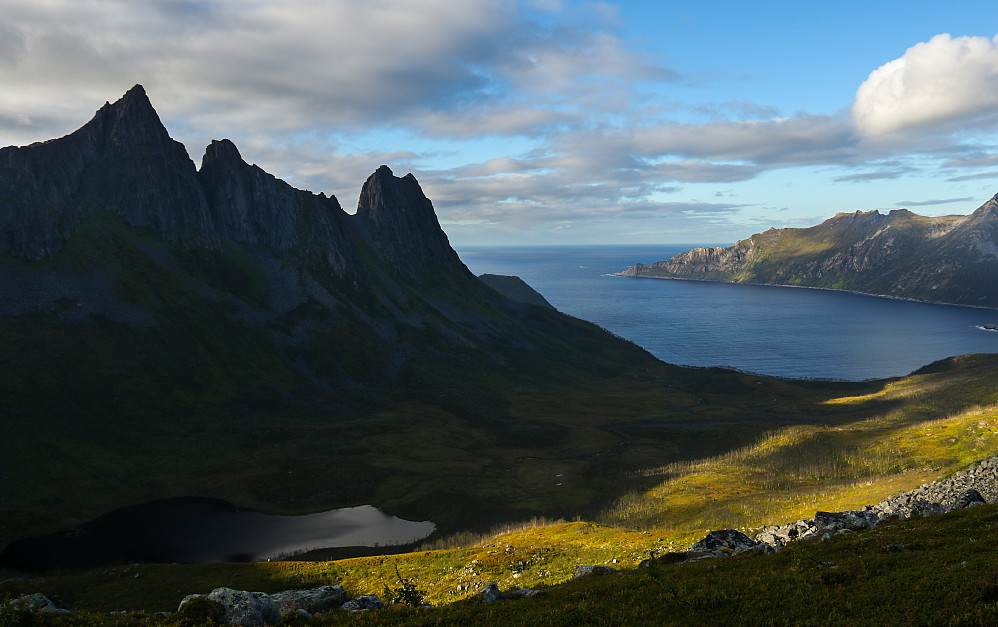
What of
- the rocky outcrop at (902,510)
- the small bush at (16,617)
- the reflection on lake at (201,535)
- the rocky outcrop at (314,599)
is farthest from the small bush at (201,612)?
the reflection on lake at (201,535)

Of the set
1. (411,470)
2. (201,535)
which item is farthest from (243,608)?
(411,470)

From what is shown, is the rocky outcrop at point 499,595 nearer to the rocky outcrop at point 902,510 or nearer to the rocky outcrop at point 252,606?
the rocky outcrop at point 252,606

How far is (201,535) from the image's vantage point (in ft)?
357

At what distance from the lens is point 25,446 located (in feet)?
413

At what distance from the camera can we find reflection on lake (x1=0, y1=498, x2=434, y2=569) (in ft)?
325

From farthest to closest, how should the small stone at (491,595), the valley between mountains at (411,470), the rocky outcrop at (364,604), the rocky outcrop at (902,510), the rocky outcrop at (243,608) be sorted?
the rocky outcrop at (902,510) < the rocky outcrop at (364,604) < the small stone at (491,595) < the valley between mountains at (411,470) < the rocky outcrop at (243,608)

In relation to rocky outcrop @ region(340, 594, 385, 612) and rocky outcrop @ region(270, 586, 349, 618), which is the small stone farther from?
rocky outcrop @ region(270, 586, 349, 618)

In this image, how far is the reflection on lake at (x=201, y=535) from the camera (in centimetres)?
9894

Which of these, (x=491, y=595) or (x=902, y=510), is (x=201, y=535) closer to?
(x=491, y=595)

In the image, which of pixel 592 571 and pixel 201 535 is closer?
pixel 592 571

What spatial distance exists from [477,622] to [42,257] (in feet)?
720

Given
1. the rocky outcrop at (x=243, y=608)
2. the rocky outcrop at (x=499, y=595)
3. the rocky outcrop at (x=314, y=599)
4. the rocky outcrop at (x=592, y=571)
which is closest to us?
the rocky outcrop at (x=243, y=608)

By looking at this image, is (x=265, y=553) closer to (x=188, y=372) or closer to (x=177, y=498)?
(x=177, y=498)

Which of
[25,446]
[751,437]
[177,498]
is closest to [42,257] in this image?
[25,446]
